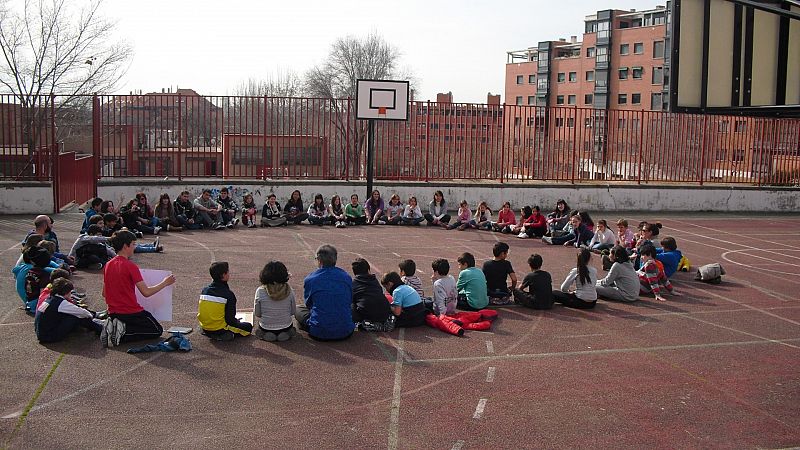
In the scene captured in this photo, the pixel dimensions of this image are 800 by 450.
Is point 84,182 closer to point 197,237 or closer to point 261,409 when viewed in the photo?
point 197,237

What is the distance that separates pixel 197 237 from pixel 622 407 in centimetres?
1241

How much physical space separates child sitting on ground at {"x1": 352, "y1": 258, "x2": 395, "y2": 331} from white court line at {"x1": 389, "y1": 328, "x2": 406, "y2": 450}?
0.39 metres

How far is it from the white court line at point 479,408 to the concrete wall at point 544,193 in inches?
639

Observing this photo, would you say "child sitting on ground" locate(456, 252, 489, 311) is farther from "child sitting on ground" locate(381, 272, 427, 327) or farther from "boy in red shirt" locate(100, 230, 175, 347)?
"boy in red shirt" locate(100, 230, 175, 347)

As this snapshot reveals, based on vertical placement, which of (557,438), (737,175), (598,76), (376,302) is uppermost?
(598,76)

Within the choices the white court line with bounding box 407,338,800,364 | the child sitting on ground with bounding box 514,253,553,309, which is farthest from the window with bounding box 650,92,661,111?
the white court line with bounding box 407,338,800,364

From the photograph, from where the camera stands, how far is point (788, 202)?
2792 cm

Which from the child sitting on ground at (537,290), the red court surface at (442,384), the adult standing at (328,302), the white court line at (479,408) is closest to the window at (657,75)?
the red court surface at (442,384)

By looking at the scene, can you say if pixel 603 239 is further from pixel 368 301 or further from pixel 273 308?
pixel 273 308

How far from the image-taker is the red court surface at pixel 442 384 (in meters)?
7.14

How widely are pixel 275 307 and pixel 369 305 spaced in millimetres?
1253

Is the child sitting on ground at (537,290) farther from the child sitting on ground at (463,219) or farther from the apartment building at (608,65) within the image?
the apartment building at (608,65)

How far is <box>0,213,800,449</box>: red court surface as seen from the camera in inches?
281

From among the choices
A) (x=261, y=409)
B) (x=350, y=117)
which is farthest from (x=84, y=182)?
(x=261, y=409)
